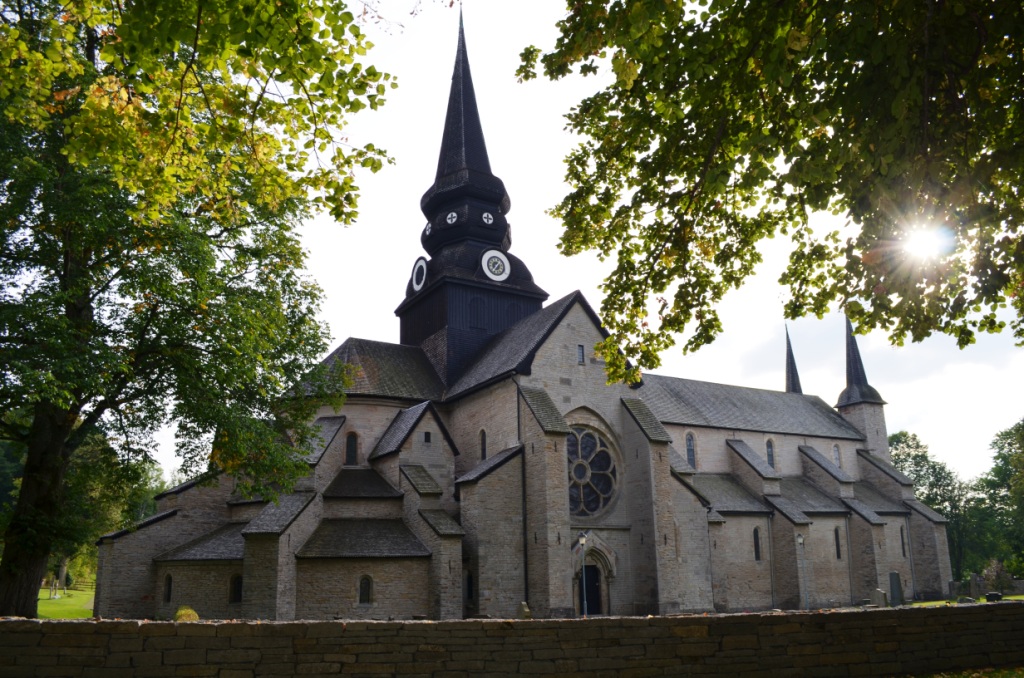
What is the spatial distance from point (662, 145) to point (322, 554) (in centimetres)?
1842

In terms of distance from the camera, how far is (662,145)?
10.5 m

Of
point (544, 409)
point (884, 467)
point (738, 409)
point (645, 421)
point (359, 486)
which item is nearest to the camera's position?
point (544, 409)

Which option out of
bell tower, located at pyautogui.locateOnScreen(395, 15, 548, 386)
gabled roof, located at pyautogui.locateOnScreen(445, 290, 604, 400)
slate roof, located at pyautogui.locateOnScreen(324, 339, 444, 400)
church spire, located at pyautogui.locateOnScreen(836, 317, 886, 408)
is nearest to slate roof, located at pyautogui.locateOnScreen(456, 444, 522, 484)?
gabled roof, located at pyautogui.locateOnScreen(445, 290, 604, 400)

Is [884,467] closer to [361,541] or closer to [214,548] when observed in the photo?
[361,541]

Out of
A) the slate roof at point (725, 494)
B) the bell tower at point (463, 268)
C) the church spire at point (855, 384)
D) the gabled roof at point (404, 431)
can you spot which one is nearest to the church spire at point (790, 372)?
the church spire at point (855, 384)

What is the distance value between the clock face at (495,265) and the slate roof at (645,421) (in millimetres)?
9144

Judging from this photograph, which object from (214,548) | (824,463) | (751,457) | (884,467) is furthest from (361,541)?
(884,467)

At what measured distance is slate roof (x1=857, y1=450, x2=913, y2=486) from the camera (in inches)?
1780

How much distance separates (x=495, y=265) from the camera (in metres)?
35.4

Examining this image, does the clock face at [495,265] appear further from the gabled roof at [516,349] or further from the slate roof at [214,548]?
the slate roof at [214,548]

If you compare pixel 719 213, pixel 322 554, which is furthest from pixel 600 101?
pixel 322 554

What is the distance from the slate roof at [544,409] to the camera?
85.4 ft

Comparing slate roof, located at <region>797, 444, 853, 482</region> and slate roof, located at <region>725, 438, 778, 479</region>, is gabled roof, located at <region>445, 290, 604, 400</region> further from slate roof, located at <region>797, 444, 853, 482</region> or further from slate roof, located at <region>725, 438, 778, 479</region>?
slate roof, located at <region>797, 444, 853, 482</region>

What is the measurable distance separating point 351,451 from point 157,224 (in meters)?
16.5
